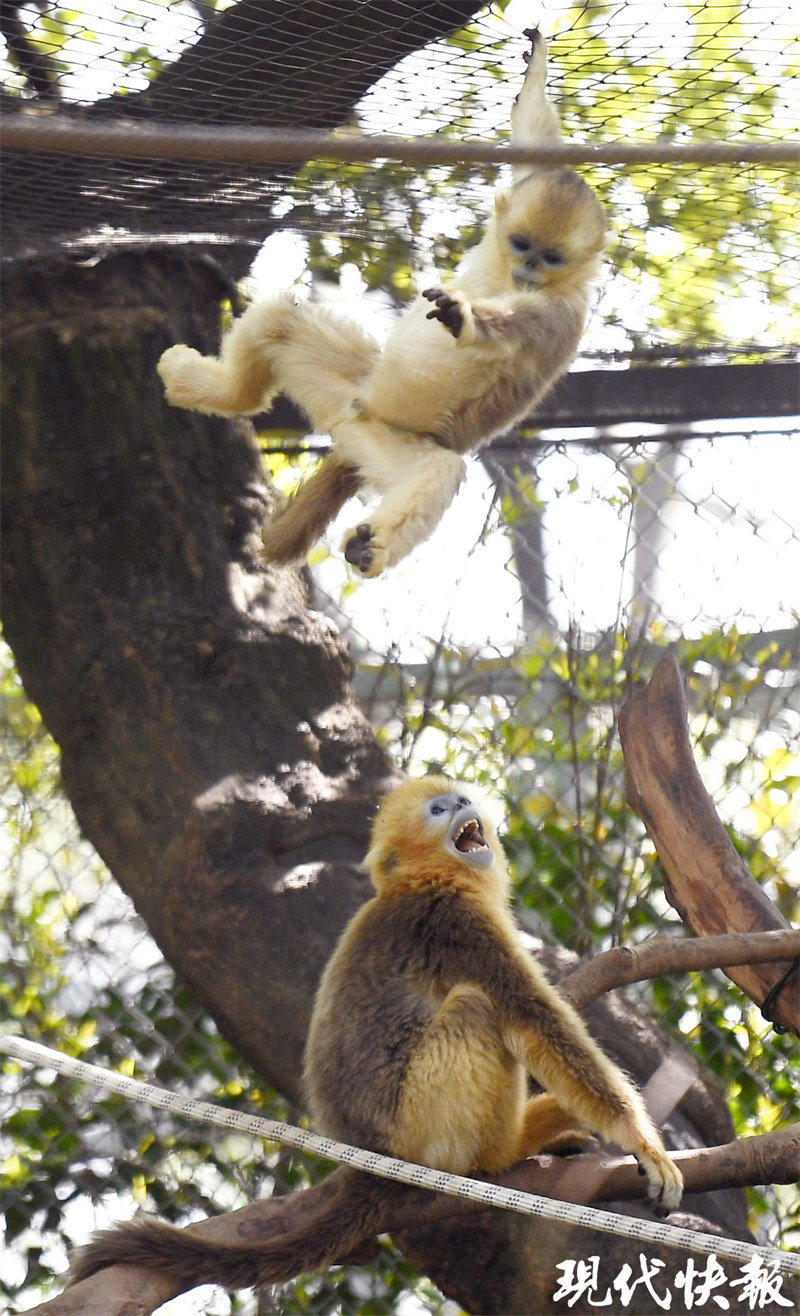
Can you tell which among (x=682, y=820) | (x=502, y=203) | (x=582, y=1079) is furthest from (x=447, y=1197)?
(x=502, y=203)

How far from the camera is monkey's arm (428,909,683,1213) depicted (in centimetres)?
174

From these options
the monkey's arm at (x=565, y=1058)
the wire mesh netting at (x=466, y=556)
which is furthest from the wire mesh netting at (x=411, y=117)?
the monkey's arm at (x=565, y=1058)

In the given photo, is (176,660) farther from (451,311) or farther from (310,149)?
(310,149)

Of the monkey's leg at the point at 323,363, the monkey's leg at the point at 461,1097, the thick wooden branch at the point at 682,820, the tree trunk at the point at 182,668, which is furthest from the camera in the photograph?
the tree trunk at the point at 182,668

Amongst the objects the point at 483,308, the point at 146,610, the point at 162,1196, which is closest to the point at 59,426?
the point at 146,610

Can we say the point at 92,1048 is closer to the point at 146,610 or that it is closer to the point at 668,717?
the point at 146,610

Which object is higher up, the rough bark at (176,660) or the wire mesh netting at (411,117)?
the wire mesh netting at (411,117)

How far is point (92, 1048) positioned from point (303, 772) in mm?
990

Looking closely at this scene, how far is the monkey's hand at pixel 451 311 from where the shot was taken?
5.44 feet

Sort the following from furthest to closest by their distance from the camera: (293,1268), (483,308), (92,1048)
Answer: (92,1048) → (483,308) → (293,1268)

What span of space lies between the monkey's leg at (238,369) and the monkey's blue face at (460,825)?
813mm

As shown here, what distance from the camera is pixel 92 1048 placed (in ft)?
9.98

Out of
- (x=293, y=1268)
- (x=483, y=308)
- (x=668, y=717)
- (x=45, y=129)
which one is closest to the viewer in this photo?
(x=45, y=129)

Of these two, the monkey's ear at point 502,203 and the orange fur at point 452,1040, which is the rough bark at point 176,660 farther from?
the monkey's ear at point 502,203
